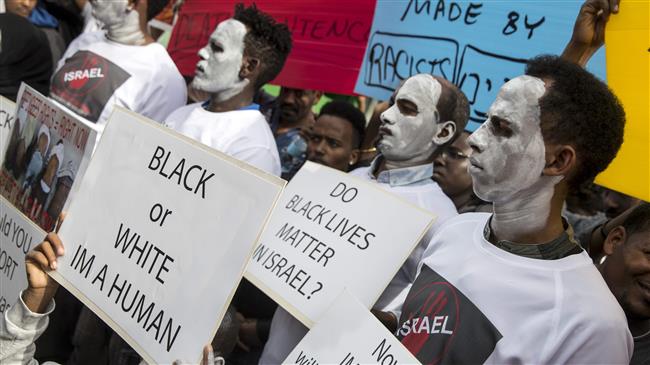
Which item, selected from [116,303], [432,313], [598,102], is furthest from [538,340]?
[116,303]

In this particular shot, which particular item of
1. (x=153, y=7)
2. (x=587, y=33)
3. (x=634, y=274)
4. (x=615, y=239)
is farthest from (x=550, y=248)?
(x=153, y=7)

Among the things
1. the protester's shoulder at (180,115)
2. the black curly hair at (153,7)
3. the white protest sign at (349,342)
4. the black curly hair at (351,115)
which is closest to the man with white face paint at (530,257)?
the white protest sign at (349,342)

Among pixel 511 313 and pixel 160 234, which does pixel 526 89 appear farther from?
pixel 160 234

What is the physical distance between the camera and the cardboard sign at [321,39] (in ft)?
14.8

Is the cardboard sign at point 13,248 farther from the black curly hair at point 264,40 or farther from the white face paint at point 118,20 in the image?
the white face paint at point 118,20

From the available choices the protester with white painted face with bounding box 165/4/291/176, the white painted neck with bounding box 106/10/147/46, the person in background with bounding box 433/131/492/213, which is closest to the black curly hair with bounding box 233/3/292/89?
the protester with white painted face with bounding box 165/4/291/176

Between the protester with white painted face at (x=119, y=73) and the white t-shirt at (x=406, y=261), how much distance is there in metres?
1.50

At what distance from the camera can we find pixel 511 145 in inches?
86.4

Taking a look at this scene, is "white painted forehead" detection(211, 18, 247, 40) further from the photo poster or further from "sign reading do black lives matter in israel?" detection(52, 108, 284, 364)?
"sign reading do black lives matter in israel?" detection(52, 108, 284, 364)

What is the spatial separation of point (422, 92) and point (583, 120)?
97 cm

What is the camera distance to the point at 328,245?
2.69m

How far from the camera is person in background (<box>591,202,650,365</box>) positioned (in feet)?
7.95

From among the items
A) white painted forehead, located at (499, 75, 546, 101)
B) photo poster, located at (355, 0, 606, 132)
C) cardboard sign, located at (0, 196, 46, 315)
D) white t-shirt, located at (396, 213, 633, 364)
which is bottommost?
cardboard sign, located at (0, 196, 46, 315)

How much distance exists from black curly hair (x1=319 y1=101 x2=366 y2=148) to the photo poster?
0.37ft
